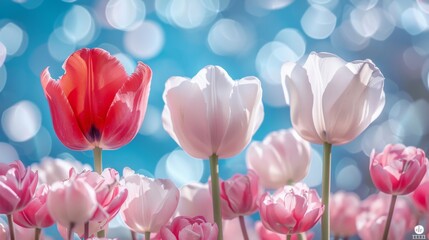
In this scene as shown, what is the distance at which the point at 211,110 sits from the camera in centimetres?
35

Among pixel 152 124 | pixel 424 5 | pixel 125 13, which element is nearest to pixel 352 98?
pixel 152 124

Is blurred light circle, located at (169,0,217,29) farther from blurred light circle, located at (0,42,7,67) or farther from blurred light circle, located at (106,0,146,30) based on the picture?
blurred light circle, located at (0,42,7,67)

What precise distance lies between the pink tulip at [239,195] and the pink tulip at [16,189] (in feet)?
0.37

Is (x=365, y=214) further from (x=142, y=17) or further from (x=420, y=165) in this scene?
(x=142, y=17)

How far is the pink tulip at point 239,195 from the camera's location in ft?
1.22

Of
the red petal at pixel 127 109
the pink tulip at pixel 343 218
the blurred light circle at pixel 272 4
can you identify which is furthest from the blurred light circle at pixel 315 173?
the red petal at pixel 127 109

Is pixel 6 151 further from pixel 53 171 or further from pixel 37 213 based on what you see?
pixel 37 213

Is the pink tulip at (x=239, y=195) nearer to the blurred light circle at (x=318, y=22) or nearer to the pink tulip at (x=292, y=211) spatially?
the pink tulip at (x=292, y=211)

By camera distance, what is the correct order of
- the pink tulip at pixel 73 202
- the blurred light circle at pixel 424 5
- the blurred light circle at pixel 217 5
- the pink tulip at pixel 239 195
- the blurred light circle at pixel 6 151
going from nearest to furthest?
the pink tulip at pixel 73 202
the pink tulip at pixel 239 195
the blurred light circle at pixel 6 151
the blurred light circle at pixel 217 5
the blurred light circle at pixel 424 5

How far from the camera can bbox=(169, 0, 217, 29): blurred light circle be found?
1.66 meters

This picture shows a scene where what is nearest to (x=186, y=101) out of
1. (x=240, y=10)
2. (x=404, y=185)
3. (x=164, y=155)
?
(x=404, y=185)

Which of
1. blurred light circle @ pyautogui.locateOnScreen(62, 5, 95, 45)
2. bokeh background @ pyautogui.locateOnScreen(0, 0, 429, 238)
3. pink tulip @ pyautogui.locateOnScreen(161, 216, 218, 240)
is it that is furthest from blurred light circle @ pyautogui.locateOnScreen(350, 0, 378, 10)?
pink tulip @ pyautogui.locateOnScreen(161, 216, 218, 240)

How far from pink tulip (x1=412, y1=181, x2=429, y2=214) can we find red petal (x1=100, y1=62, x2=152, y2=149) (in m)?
0.18

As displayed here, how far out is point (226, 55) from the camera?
5.41ft
